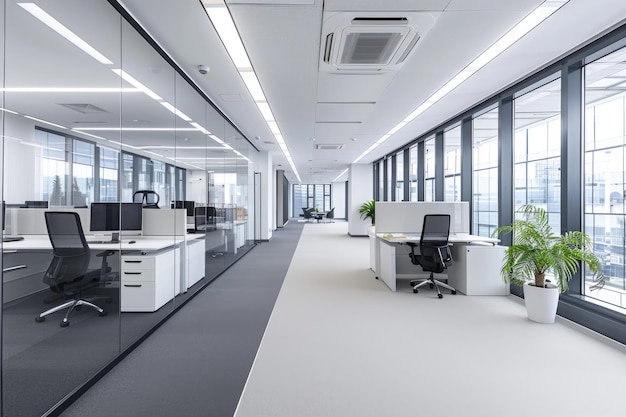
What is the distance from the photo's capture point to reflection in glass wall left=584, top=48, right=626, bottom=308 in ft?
11.7

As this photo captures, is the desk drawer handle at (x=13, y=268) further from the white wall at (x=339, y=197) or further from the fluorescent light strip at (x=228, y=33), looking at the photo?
the white wall at (x=339, y=197)

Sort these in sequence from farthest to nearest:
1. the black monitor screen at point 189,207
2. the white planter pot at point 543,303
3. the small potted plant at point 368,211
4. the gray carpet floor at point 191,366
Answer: the small potted plant at point 368,211, the black monitor screen at point 189,207, the white planter pot at point 543,303, the gray carpet floor at point 191,366

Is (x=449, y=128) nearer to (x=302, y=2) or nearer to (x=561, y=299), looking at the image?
(x=561, y=299)

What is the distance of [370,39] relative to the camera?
120 inches

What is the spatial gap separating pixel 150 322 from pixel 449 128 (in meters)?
6.12

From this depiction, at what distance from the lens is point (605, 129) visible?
3.94 meters

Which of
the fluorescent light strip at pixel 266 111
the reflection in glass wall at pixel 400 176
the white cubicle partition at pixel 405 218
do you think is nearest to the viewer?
the fluorescent light strip at pixel 266 111


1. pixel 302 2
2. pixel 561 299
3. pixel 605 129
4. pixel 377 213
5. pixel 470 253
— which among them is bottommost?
pixel 561 299

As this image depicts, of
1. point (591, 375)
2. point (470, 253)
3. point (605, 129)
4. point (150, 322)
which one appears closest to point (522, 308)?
point (470, 253)

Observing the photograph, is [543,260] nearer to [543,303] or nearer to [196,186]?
[543,303]

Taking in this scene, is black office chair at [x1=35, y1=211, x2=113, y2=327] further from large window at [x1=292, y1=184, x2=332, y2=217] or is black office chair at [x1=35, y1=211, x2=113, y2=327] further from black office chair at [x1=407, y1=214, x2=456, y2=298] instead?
large window at [x1=292, y1=184, x2=332, y2=217]

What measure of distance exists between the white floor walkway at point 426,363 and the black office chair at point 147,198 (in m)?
1.84

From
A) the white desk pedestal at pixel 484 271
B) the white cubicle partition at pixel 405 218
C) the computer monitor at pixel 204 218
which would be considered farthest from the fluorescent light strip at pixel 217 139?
the white desk pedestal at pixel 484 271

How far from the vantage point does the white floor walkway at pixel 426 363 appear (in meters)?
2.05
